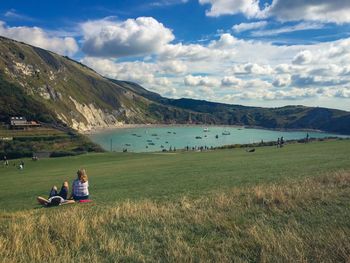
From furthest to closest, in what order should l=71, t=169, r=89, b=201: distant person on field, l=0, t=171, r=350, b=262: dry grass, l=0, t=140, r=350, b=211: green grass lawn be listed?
l=0, t=140, r=350, b=211: green grass lawn, l=71, t=169, r=89, b=201: distant person on field, l=0, t=171, r=350, b=262: dry grass

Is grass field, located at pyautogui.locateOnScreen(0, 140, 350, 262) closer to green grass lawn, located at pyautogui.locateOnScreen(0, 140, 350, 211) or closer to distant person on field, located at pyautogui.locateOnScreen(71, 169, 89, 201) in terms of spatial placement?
green grass lawn, located at pyautogui.locateOnScreen(0, 140, 350, 211)

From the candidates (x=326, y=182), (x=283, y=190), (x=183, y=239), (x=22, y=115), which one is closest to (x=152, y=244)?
(x=183, y=239)

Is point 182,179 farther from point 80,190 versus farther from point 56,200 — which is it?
point 56,200

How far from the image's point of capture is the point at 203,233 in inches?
351

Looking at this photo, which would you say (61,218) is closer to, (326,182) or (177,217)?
(177,217)

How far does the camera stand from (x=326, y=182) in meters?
14.6

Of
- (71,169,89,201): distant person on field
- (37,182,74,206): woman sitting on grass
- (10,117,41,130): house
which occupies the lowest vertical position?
(37,182,74,206): woman sitting on grass

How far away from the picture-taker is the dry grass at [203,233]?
734 centimetres

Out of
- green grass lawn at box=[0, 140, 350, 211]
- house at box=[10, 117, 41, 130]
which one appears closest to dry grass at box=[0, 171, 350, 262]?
green grass lawn at box=[0, 140, 350, 211]

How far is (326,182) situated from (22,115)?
188 metres

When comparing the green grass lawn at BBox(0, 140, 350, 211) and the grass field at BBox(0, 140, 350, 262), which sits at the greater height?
the grass field at BBox(0, 140, 350, 262)

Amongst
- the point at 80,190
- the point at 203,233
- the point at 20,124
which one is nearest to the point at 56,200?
the point at 80,190

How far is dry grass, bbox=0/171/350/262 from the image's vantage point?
7.34 m

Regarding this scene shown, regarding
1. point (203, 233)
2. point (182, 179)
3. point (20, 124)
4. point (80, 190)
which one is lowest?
point (182, 179)
